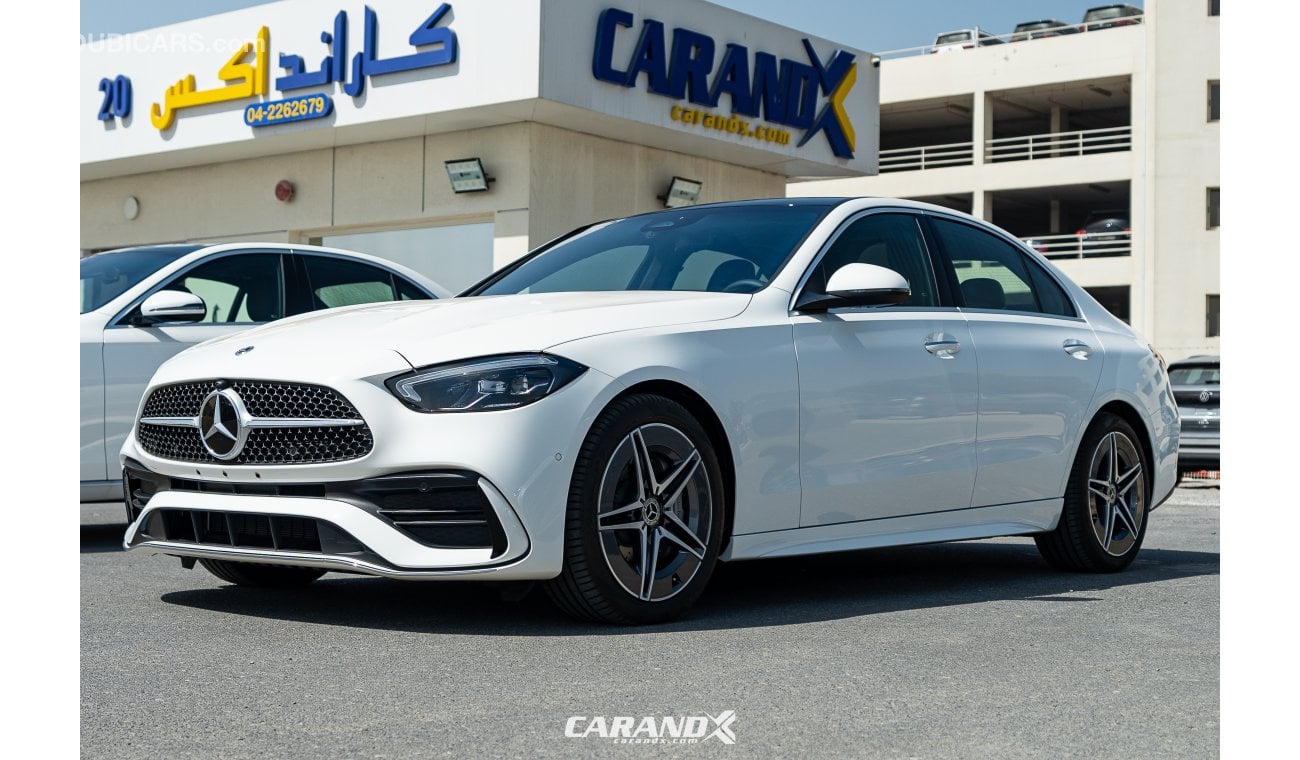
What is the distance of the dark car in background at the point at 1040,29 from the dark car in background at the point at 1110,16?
0.47m

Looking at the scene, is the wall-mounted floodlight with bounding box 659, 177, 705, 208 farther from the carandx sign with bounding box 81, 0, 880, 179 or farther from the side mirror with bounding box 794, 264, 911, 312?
the side mirror with bounding box 794, 264, 911, 312

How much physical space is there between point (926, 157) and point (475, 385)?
42562 mm

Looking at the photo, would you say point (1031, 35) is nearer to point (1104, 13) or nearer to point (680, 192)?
point (1104, 13)

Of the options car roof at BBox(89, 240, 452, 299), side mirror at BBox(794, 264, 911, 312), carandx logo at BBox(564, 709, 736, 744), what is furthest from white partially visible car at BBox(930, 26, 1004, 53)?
carandx logo at BBox(564, 709, 736, 744)

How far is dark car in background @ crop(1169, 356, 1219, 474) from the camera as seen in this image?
1805cm

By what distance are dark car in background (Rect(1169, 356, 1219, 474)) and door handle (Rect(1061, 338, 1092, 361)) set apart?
11.6m

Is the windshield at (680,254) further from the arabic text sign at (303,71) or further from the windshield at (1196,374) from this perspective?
the windshield at (1196,374)

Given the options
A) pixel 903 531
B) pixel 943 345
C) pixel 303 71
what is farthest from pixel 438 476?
pixel 303 71

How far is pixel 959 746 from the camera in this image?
137 inches

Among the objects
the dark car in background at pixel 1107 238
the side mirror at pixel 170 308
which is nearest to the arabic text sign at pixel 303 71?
the side mirror at pixel 170 308
